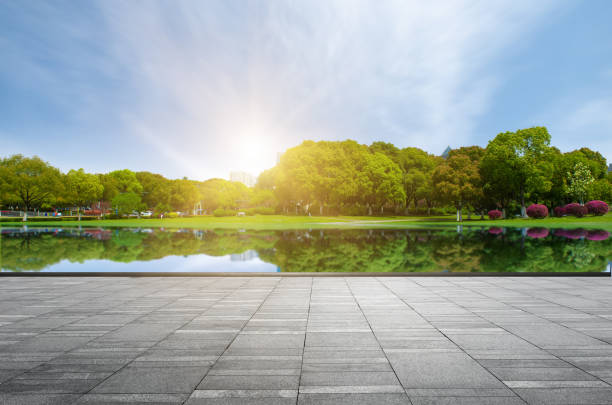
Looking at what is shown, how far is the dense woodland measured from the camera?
37219 millimetres

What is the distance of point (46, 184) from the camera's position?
39062 mm

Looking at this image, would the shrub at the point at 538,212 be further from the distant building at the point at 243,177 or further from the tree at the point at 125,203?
the distant building at the point at 243,177

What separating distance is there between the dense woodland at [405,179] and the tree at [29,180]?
0.32ft

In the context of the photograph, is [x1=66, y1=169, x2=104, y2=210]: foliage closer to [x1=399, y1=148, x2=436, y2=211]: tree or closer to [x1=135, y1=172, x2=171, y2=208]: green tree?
[x1=135, y1=172, x2=171, y2=208]: green tree

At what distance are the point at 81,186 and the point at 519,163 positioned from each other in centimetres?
5658

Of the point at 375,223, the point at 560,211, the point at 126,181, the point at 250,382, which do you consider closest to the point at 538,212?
the point at 560,211

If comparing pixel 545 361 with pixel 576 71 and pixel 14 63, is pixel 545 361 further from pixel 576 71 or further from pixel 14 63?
pixel 14 63

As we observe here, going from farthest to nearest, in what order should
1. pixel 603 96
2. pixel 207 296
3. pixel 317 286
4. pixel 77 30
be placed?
pixel 77 30 → pixel 603 96 → pixel 317 286 → pixel 207 296

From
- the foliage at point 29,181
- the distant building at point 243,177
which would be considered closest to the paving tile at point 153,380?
the foliage at point 29,181

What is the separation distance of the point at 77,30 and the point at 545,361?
3631 cm

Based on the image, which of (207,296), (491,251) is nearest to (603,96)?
(491,251)

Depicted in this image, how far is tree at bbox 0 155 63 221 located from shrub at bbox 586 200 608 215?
67.1 m

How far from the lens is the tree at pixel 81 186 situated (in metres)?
42.2

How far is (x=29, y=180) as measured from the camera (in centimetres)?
3853
